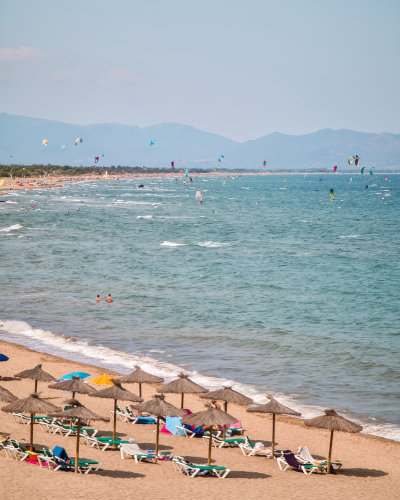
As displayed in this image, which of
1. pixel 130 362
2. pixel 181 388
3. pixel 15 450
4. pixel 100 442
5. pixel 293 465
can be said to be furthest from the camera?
pixel 130 362

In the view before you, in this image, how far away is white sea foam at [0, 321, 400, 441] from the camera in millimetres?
18283

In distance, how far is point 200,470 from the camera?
1350 cm

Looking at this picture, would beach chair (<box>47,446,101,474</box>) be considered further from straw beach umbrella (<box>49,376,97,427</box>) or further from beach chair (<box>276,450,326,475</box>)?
beach chair (<box>276,450,326,475</box>)

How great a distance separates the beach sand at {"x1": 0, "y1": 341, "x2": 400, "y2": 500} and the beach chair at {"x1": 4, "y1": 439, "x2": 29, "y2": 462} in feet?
1.13

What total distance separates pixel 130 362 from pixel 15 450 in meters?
9.87

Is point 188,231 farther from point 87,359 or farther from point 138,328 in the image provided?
point 87,359

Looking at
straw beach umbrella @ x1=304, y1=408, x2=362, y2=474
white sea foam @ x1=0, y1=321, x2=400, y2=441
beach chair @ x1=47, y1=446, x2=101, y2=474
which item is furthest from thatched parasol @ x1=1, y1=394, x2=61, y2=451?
white sea foam @ x1=0, y1=321, x2=400, y2=441

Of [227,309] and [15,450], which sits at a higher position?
[15,450]

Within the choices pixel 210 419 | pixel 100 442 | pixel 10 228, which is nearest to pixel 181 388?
pixel 210 419

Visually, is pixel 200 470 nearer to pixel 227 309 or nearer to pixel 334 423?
pixel 334 423

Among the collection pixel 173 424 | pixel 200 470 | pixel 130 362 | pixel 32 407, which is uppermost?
pixel 32 407

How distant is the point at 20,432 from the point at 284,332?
15543mm

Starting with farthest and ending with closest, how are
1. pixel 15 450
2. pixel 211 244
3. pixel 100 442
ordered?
pixel 211 244
pixel 100 442
pixel 15 450

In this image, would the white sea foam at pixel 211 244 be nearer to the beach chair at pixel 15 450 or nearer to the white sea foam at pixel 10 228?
the white sea foam at pixel 10 228
